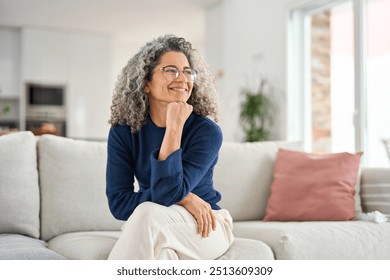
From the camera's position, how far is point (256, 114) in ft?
15.0

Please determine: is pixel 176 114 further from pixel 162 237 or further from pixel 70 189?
pixel 70 189

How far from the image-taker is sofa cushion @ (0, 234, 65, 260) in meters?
1.37

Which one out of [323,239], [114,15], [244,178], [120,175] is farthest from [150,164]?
[114,15]

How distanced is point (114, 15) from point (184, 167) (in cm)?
552

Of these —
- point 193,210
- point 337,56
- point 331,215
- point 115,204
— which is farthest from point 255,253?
point 337,56

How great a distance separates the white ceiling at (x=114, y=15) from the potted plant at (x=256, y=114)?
128 cm

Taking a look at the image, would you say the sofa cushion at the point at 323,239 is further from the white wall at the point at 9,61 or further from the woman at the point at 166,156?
the white wall at the point at 9,61

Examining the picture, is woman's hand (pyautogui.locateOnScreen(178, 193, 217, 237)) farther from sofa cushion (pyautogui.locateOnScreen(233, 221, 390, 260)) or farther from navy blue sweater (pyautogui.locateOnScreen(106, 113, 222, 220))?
sofa cushion (pyautogui.locateOnScreen(233, 221, 390, 260))

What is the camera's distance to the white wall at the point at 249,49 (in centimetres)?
457

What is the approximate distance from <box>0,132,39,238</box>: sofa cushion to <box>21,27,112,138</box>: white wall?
17.7 feet

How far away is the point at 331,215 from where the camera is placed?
2104mm

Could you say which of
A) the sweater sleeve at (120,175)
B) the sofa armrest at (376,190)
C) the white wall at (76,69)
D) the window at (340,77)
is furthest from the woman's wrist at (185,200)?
the white wall at (76,69)
